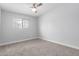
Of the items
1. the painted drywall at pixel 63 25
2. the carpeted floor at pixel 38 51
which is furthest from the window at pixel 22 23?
the carpeted floor at pixel 38 51

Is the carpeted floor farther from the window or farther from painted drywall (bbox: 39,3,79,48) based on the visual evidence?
the window

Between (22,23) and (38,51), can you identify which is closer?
(38,51)

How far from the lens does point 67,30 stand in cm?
307

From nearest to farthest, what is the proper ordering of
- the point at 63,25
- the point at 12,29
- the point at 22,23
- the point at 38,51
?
the point at 38,51 → the point at 63,25 → the point at 12,29 → the point at 22,23

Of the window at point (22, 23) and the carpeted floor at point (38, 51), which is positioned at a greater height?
the window at point (22, 23)

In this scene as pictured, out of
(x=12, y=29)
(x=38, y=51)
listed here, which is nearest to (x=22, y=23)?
(x=12, y=29)

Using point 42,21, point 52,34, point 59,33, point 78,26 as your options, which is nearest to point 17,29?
point 42,21

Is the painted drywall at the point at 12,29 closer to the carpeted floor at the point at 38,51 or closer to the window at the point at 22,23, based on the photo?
the window at the point at 22,23

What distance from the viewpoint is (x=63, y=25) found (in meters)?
3.28

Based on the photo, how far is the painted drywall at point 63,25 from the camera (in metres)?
2.76

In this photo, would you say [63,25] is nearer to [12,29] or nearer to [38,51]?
[38,51]

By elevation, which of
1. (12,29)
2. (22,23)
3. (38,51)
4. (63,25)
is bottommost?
(38,51)

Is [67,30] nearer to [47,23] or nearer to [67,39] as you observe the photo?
[67,39]

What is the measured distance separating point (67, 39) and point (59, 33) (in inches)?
23.5
